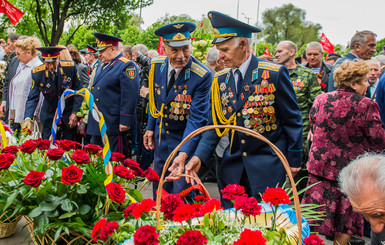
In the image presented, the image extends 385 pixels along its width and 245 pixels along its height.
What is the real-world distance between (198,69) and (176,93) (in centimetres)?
30

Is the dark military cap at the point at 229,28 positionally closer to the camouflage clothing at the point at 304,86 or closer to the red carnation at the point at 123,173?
the red carnation at the point at 123,173

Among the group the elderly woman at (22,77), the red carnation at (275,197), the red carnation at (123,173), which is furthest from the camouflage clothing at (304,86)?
the elderly woman at (22,77)

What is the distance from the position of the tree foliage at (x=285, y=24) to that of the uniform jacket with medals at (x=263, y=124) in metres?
55.4

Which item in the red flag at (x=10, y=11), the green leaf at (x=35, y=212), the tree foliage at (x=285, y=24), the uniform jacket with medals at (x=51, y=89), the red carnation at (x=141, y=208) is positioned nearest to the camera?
the red carnation at (x=141, y=208)

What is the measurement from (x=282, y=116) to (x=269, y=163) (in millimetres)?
345

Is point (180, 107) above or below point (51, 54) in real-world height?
below

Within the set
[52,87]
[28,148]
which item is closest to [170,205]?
[28,148]

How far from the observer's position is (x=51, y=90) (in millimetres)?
5055

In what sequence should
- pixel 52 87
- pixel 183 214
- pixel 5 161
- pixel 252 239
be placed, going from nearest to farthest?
pixel 252 239
pixel 183 214
pixel 5 161
pixel 52 87

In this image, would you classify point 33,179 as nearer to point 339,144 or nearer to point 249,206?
point 249,206

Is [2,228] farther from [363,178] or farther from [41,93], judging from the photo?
[41,93]

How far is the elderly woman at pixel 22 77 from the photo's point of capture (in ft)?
18.4

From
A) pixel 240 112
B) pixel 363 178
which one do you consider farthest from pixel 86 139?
pixel 363 178

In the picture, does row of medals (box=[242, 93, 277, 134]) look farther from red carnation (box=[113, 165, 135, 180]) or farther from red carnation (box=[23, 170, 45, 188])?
red carnation (box=[23, 170, 45, 188])
